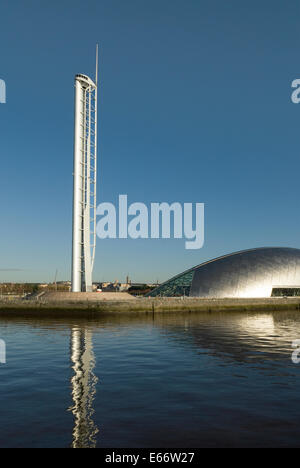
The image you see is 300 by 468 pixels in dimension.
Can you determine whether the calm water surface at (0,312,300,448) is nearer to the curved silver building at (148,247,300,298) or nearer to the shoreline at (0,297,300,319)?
the shoreline at (0,297,300,319)

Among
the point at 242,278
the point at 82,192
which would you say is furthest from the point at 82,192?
the point at 242,278

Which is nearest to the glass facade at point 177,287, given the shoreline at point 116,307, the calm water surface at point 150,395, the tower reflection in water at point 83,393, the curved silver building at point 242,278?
the curved silver building at point 242,278

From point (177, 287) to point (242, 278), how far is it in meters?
13.5

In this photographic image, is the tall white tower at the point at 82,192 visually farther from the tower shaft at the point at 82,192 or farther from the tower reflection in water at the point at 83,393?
the tower reflection in water at the point at 83,393

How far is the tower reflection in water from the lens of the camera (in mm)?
10102

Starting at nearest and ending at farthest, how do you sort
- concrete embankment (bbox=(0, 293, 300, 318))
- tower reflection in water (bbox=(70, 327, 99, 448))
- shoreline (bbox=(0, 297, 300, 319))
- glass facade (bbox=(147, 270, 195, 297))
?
tower reflection in water (bbox=(70, 327, 99, 448))
shoreline (bbox=(0, 297, 300, 319))
concrete embankment (bbox=(0, 293, 300, 318))
glass facade (bbox=(147, 270, 195, 297))

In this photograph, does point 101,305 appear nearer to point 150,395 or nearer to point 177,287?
point 177,287

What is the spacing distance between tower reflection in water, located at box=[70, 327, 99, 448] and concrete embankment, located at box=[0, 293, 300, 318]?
92.3 feet

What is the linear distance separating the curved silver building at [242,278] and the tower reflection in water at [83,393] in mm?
50864

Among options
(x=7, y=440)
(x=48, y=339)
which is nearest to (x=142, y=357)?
(x=48, y=339)


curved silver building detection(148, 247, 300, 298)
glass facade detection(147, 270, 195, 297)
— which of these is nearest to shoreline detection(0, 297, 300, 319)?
curved silver building detection(148, 247, 300, 298)

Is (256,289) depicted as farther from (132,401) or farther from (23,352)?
(132,401)

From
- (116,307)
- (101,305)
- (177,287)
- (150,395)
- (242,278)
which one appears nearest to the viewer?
(150,395)

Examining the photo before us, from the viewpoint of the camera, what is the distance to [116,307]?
56.0m
